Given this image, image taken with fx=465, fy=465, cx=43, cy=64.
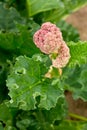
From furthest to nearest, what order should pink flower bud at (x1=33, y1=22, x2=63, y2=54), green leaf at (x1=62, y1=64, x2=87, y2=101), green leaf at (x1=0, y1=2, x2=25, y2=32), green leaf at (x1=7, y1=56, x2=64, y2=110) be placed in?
green leaf at (x1=0, y1=2, x2=25, y2=32), green leaf at (x1=62, y1=64, x2=87, y2=101), green leaf at (x1=7, y1=56, x2=64, y2=110), pink flower bud at (x1=33, y1=22, x2=63, y2=54)

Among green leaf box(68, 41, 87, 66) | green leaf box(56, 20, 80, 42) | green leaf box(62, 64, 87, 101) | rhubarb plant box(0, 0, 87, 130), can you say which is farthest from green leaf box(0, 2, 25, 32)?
green leaf box(68, 41, 87, 66)

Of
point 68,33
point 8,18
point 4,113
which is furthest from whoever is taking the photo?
point 68,33

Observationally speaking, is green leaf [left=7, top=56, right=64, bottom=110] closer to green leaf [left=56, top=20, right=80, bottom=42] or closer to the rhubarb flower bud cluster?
the rhubarb flower bud cluster

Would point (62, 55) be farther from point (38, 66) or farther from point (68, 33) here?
point (68, 33)

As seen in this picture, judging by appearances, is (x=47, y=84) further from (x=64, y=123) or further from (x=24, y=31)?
(x=64, y=123)

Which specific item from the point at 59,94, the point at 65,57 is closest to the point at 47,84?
the point at 59,94

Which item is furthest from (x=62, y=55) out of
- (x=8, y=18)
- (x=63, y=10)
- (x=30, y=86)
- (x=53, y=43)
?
(x=63, y=10)

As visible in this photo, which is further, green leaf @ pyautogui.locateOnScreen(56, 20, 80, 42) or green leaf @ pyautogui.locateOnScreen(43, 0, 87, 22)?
green leaf @ pyautogui.locateOnScreen(43, 0, 87, 22)
